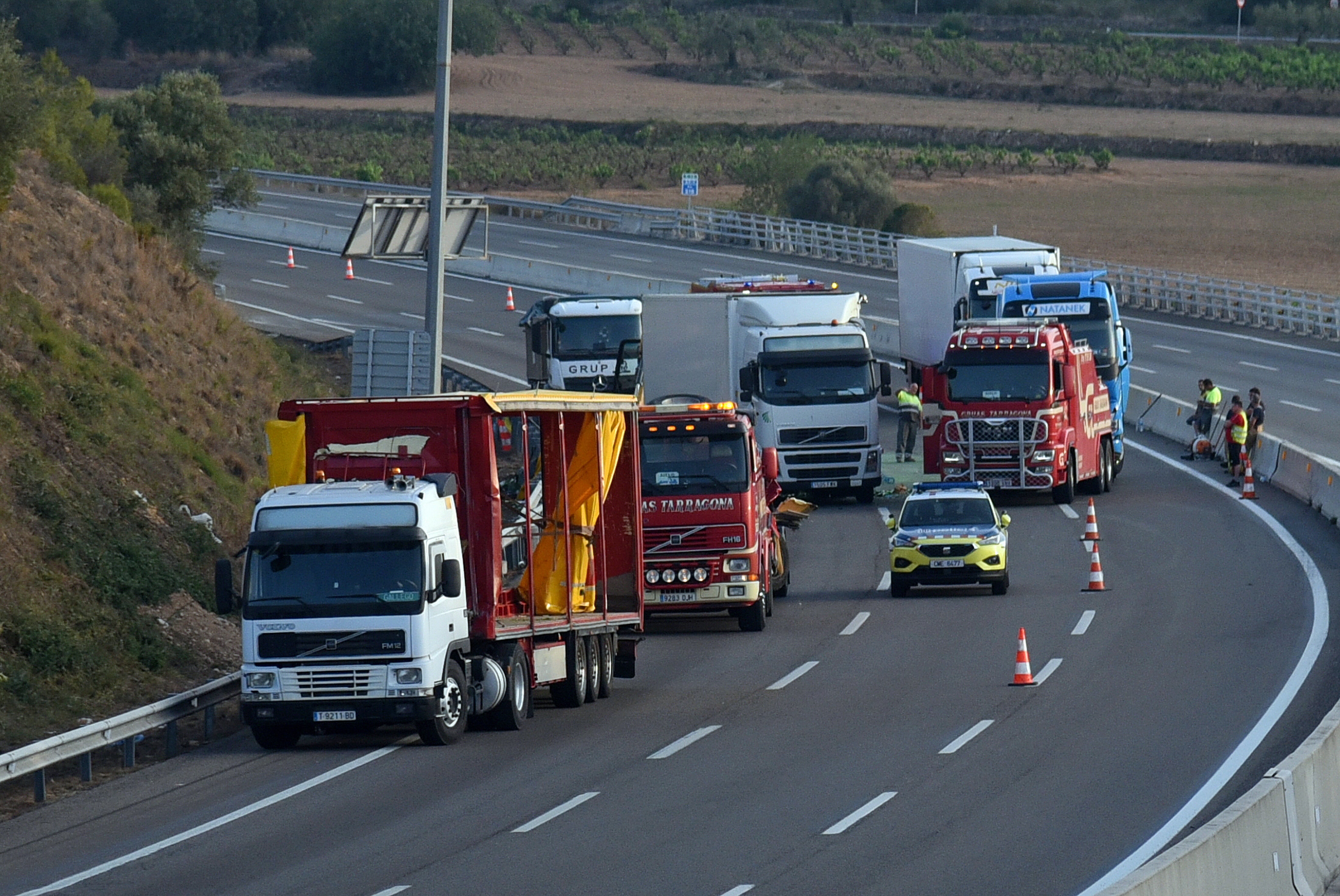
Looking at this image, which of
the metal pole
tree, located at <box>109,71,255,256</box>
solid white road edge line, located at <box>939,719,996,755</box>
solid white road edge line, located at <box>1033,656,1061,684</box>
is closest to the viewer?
solid white road edge line, located at <box>939,719,996,755</box>

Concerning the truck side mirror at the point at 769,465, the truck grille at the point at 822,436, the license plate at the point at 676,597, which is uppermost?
the truck side mirror at the point at 769,465

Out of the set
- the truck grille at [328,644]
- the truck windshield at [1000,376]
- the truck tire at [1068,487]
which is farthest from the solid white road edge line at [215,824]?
the truck tire at [1068,487]

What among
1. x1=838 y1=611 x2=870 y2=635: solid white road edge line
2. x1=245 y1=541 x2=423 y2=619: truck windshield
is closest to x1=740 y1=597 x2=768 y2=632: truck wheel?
x1=838 y1=611 x2=870 y2=635: solid white road edge line

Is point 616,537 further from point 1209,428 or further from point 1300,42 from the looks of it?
point 1300,42

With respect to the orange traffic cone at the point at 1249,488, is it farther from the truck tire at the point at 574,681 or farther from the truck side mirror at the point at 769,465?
the truck tire at the point at 574,681

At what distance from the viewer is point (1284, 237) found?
82.4 m

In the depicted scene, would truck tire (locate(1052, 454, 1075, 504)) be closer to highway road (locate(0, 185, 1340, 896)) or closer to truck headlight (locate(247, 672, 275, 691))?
highway road (locate(0, 185, 1340, 896))

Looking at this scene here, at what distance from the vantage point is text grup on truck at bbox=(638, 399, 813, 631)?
2589cm

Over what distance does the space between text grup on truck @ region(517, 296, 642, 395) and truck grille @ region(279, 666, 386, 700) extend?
24.7 meters

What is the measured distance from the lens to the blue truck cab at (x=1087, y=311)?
4100cm

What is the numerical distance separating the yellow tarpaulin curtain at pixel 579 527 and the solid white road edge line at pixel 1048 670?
4.91 meters

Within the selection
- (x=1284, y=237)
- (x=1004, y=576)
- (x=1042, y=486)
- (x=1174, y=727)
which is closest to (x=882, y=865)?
(x=1174, y=727)

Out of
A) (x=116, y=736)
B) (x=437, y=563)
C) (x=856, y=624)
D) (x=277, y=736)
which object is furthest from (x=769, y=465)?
(x=116, y=736)

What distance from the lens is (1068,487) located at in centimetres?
3672
